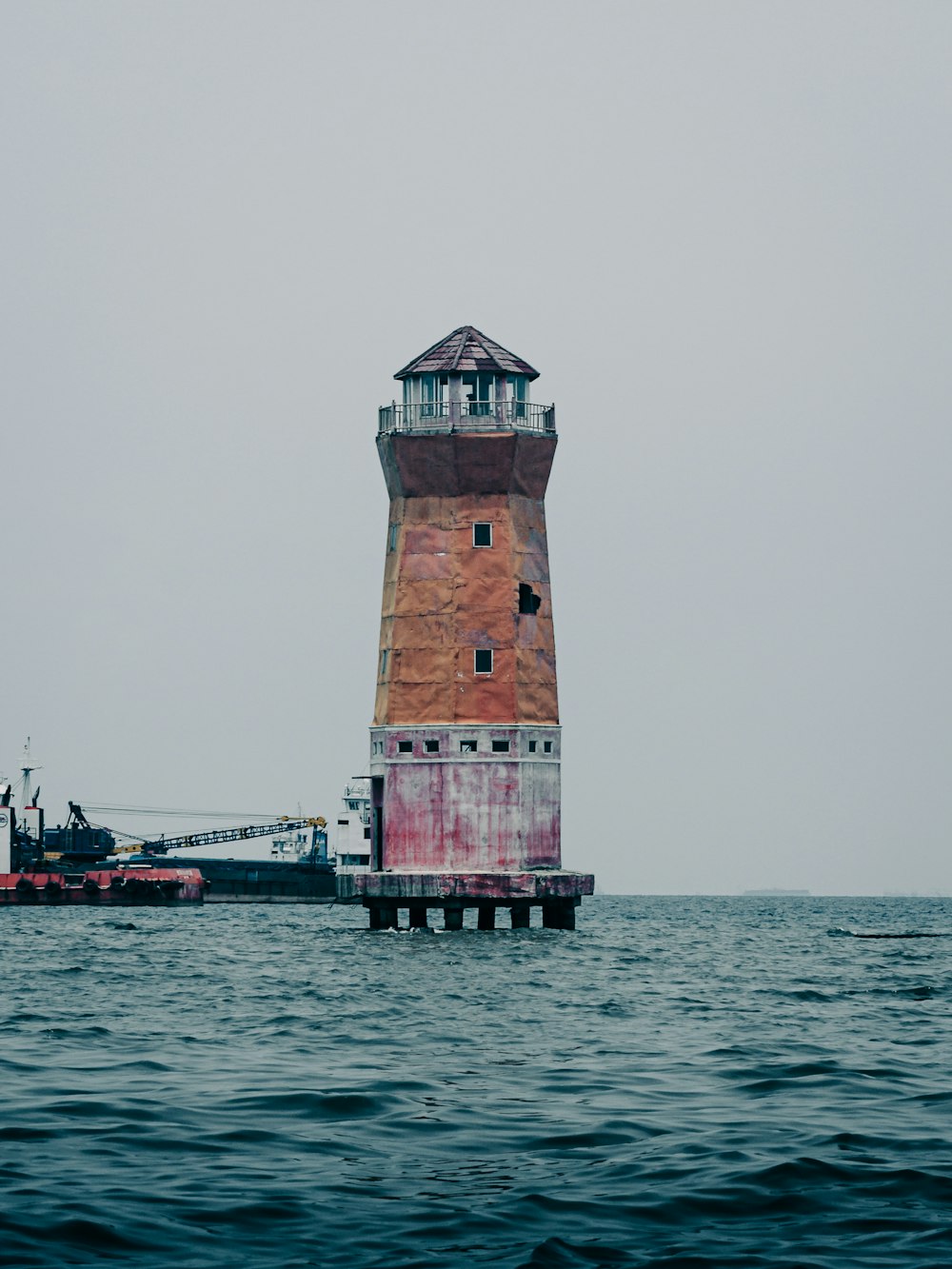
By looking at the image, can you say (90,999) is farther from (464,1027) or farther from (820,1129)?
(820,1129)

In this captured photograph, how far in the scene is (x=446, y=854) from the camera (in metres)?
58.6

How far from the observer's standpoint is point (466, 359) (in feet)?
200

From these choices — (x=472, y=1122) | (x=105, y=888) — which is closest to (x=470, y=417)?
(x=472, y=1122)

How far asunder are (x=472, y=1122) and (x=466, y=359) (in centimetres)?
4335

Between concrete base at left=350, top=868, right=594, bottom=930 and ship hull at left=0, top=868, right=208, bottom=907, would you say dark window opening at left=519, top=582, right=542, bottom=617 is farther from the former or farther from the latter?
ship hull at left=0, top=868, right=208, bottom=907

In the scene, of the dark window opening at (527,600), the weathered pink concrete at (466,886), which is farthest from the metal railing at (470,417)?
the weathered pink concrete at (466,886)

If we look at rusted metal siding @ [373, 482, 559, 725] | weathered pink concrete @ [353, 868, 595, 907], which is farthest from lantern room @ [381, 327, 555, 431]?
weathered pink concrete @ [353, 868, 595, 907]

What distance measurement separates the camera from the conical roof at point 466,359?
60.7 m

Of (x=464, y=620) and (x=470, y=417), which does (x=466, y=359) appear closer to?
(x=470, y=417)

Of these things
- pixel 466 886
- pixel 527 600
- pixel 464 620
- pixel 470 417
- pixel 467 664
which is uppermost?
pixel 470 417

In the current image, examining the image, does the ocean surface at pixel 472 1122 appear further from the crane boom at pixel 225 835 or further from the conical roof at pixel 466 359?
the crane boom at pixel 225 835

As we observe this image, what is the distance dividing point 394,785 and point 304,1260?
45.3m

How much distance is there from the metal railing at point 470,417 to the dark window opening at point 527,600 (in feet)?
16.6

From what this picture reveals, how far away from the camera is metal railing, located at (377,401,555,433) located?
196 ft
